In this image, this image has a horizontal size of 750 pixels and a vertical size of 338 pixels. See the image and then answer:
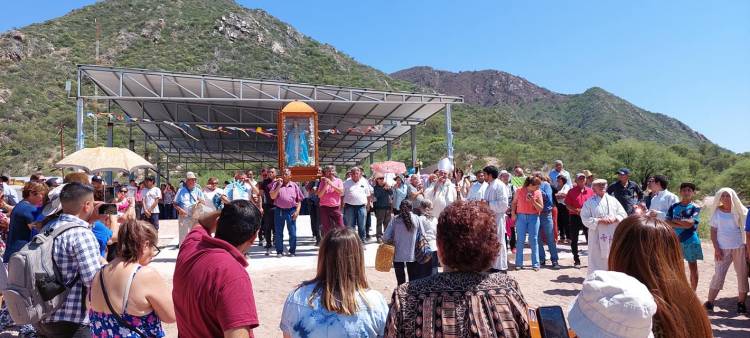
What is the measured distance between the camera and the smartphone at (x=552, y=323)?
1911 millimetres

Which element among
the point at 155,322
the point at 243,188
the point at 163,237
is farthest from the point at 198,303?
the point at 163,237

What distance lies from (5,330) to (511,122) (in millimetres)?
66708

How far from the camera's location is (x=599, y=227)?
615 centimetres

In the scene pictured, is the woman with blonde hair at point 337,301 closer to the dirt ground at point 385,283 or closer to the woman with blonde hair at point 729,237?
the dirt ground at point 385,283

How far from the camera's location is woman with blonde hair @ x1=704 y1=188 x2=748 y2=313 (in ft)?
19.5

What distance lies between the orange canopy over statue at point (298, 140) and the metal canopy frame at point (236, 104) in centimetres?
112

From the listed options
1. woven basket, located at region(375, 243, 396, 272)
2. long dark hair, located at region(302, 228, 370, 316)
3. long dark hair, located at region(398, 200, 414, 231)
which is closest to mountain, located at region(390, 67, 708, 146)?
long dark hair, located at region(398, 200, 414, 231)

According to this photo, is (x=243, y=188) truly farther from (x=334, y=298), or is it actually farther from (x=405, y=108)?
(x=405, y=108)

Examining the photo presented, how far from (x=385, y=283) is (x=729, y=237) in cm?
452

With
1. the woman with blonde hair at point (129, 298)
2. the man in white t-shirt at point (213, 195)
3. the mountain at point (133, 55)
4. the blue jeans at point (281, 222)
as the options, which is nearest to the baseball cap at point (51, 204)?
the woman with blonde hair at point (129, 298)

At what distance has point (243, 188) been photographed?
10.8 metres

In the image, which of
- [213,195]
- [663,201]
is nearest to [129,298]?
[663,201]

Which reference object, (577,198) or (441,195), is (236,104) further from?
(577,198)

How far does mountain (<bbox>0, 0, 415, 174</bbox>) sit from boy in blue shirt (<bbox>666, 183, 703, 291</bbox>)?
36327 millimetres
